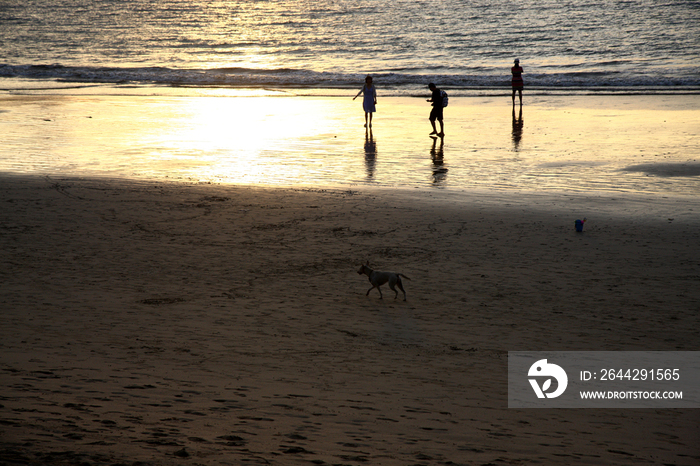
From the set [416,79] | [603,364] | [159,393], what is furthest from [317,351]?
[416,79]

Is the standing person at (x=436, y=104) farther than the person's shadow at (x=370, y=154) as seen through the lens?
Yes

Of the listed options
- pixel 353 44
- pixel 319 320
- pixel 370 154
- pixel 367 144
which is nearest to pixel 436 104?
pixel 367 144

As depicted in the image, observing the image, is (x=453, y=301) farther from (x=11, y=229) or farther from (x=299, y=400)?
(x=11, y=229)

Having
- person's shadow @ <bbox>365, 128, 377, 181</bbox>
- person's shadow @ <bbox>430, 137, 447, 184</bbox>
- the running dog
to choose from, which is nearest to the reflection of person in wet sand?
person's shadow @ <bbox>430, 137, 447, 184</bbox>

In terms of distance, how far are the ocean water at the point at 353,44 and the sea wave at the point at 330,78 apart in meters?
0.08

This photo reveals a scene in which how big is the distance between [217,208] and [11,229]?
3089 millimetres

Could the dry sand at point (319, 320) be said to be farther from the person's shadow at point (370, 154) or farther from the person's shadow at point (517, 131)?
the person's shadow at point (517, 131)

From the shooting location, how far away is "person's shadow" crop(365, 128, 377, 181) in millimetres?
13336

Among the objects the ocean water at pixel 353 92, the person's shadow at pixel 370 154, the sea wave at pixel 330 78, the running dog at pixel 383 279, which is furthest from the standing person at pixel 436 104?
the sea wave at pixel 330 78

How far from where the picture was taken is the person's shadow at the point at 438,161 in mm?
12789

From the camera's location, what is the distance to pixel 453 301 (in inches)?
279

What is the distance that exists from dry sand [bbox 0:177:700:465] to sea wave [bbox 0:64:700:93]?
2216 cm

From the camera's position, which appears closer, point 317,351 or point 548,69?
point 317,351

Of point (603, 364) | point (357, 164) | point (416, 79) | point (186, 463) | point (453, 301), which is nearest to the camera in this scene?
point (186, 463)
